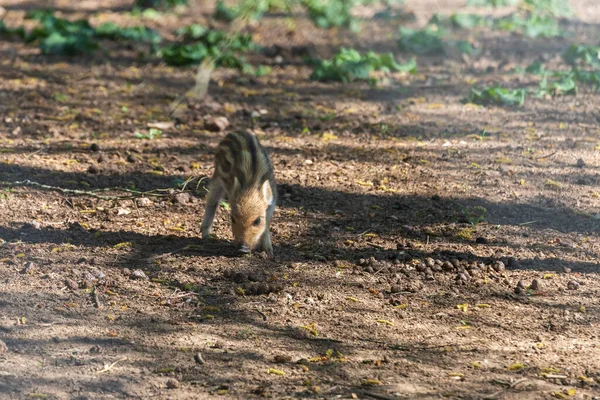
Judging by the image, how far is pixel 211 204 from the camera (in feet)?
21.4

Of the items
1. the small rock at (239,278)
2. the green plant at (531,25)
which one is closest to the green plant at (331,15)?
the green plant at (531,25)

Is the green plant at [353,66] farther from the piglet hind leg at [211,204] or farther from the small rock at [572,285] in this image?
the small rock at [572,285]

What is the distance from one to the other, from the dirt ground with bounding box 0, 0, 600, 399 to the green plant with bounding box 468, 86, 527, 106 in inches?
6.6

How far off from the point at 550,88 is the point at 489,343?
5587 millimetres

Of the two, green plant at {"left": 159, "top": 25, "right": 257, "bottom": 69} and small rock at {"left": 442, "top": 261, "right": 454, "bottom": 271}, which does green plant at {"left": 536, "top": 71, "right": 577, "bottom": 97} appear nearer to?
green plant at {"left": 159, "top": 25, "right": 257, "bottom": 69}

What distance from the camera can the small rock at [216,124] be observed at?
877 centimetres

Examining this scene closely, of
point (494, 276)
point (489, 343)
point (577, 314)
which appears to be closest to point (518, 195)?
point (494, 276)

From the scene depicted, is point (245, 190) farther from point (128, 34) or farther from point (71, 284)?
point (128, 34)

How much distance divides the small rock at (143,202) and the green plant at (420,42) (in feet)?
19.4

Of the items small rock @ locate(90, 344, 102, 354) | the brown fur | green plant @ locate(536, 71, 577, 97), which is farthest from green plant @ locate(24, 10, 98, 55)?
small rock @ locate(90, 344, 102, 354)

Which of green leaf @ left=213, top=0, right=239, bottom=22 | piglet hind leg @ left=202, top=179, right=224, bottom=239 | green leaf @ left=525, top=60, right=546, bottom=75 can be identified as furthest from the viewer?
green leaf @ left=213, top=0, right=239, bottom=22

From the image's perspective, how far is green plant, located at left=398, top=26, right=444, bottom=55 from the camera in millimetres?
11703

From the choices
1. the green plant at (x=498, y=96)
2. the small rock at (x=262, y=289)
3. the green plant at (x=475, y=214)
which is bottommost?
the small rock at (x=262, y=289)

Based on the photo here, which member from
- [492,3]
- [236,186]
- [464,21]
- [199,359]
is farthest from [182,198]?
[492,3]
